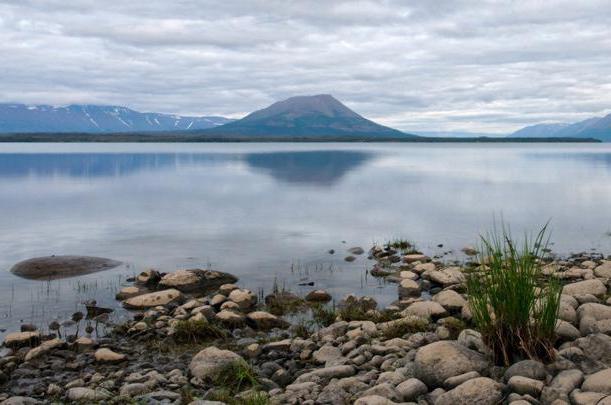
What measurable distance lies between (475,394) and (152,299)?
1078 cm

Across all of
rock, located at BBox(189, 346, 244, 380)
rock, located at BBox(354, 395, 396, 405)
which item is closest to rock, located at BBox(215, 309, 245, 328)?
rock, located at BBox(189, 346, 244, 380)

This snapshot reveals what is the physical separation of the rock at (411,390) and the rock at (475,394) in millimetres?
464

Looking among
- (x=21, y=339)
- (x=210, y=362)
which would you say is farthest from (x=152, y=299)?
(x=210, y=362)

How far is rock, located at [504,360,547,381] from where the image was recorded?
27.2 feet

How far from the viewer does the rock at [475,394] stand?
7.86 m

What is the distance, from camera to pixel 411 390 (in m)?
8.53

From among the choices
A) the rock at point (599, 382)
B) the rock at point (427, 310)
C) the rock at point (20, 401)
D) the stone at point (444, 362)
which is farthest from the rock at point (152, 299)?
the rock at point (599, 382)

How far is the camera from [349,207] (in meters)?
41.2

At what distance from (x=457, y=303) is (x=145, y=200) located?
36026 mm

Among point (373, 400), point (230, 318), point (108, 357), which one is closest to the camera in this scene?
point (373, 400)

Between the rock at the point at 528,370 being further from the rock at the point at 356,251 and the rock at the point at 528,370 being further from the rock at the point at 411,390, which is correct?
the rock at the point at 356,251

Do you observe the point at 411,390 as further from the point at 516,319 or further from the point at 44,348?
the point at 44,348

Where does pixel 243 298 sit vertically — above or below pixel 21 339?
above

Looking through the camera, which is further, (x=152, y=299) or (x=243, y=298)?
(x=152, y=299)
